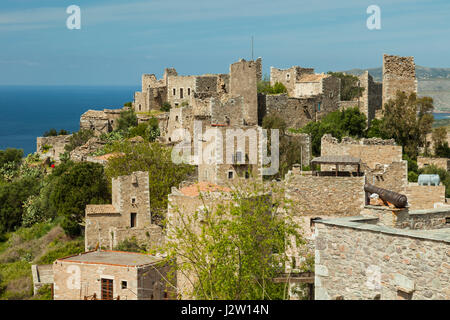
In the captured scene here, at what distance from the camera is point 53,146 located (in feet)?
189

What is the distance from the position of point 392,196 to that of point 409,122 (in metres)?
26.4

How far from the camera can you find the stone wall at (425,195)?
2275 centimetres

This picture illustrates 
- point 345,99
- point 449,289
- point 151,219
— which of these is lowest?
point 151,219

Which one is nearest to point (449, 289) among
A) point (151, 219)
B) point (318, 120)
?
point (151, 219)

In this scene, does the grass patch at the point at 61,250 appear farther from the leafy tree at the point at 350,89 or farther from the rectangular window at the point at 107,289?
the leafy tree at the point at 350,89

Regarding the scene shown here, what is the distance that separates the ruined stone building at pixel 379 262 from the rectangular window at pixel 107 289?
1012 cm

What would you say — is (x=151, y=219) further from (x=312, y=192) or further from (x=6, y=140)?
(x=6, y=140)

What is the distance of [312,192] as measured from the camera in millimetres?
17812

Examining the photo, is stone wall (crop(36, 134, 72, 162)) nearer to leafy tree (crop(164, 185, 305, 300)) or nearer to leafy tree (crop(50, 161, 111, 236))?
leafy tree (crop(50, 161, 111, 236))

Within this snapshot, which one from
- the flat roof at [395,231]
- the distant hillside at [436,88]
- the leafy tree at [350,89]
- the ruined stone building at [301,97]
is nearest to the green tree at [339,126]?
the ruined stone building at [301,97]

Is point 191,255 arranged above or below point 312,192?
below

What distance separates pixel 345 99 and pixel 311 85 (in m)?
3.84

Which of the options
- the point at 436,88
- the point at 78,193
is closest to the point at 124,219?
the point at 78,193
